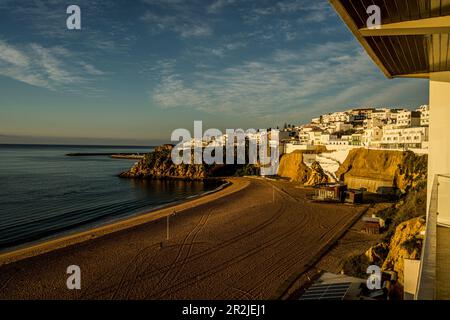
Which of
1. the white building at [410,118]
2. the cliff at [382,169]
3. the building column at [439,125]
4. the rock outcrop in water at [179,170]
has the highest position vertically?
the white building at [410,118]

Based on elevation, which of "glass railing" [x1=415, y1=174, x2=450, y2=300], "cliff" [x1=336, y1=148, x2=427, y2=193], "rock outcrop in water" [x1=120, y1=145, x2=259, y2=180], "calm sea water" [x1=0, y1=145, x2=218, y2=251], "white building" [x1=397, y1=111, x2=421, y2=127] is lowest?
"calm sea water" [x1=0, y1=145, x2=218, y2=251]

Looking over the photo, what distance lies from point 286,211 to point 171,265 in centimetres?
1318

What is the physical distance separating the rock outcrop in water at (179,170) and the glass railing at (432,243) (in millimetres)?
52474

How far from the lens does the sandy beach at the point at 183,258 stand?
11.6 m

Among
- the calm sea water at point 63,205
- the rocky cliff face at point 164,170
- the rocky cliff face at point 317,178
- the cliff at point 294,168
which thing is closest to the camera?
the calm sea water at point 63,205

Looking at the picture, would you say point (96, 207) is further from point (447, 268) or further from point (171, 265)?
point (447, 268)

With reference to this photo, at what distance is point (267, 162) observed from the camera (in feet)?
192

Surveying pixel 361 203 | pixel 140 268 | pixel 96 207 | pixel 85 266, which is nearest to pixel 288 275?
pixel 140 268

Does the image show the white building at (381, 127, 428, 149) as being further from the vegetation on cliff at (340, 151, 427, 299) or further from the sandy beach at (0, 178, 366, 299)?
the sandy beach at (0, 178, 366, 299)

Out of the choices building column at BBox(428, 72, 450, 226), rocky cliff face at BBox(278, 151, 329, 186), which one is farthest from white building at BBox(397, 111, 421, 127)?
building column at BBox(428, 72, 450, 226)

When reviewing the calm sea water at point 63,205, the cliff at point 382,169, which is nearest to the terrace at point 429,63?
the calm sea water at point 63,205

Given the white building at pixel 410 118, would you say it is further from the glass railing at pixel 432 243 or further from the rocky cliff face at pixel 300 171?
the glass railing at pixel 432 243

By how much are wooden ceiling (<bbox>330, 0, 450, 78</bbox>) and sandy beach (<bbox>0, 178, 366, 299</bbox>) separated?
8349mm

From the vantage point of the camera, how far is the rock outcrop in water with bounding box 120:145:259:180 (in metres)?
59.9
